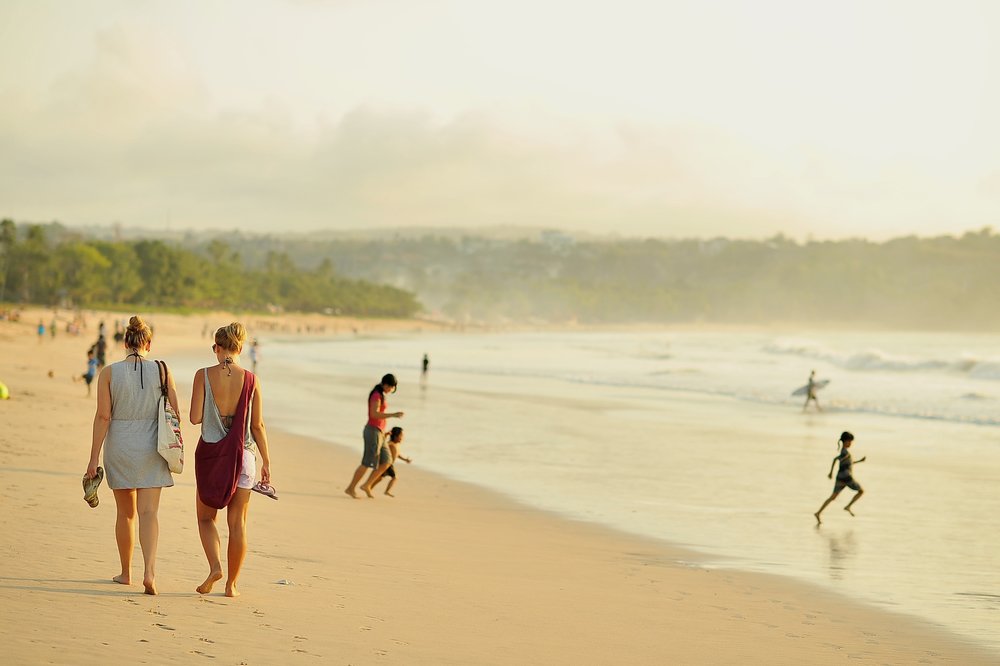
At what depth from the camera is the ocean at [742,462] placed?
10.3m

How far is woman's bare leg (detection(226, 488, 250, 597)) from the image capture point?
626 cm

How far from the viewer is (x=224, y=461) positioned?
6.14 metres

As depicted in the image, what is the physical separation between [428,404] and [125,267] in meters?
101

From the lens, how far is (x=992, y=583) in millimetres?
9602

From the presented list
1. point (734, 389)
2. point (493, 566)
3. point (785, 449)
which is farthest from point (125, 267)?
point (493, 566)

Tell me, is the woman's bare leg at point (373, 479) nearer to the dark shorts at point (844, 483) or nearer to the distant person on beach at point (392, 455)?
the distant person on beach at point (392, 455)

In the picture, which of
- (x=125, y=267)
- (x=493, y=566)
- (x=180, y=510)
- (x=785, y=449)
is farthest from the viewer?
(x=125, y=267)

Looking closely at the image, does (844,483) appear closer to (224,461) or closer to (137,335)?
(224,461)

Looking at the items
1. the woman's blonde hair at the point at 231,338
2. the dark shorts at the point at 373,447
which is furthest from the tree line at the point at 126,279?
the woman's blonde hair at the point at 231,338

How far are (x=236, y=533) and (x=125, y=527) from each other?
2.57ft

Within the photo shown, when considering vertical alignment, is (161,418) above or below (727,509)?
above

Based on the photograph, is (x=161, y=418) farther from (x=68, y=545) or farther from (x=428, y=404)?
(x=428, y=404)

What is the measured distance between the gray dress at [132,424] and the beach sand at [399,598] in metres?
0.84

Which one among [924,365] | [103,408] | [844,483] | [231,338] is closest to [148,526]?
[103,408]
